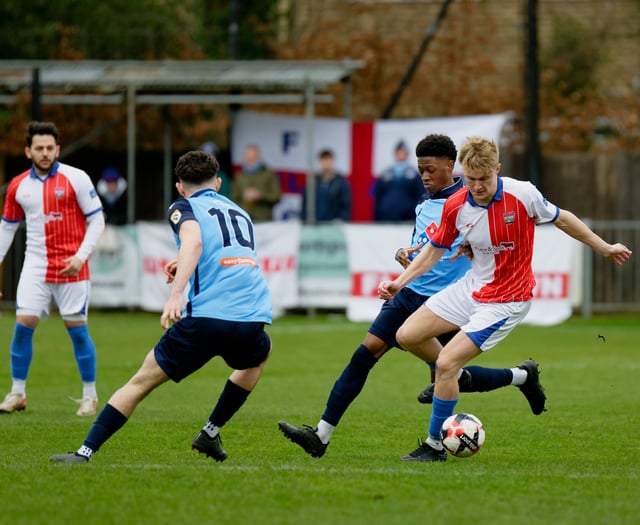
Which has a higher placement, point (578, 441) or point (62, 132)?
point (62, 132)

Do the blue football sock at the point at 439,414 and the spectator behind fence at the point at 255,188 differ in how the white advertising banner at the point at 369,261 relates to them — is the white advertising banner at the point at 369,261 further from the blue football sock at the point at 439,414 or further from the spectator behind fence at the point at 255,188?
the blue football sock at the point at 439,414

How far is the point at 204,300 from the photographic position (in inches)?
289

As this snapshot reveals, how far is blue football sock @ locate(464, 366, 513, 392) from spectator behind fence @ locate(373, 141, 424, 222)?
1083 centimetres

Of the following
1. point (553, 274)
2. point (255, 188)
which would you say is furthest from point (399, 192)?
point (553, 274)

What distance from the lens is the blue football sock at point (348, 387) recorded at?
8242mm

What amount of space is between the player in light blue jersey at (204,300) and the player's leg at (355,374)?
0.76 m

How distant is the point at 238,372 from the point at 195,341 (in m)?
0.53

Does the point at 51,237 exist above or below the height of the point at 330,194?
below

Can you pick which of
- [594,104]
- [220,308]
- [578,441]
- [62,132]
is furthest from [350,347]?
[594,104]

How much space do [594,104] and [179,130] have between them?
987cm

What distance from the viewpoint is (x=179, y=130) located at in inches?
→ 924

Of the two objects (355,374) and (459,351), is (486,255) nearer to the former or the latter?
(459,351)

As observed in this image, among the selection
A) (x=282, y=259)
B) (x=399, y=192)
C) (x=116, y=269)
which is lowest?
(x=116, y=269)

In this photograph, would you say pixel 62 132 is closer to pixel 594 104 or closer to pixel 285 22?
pixel 285 22
